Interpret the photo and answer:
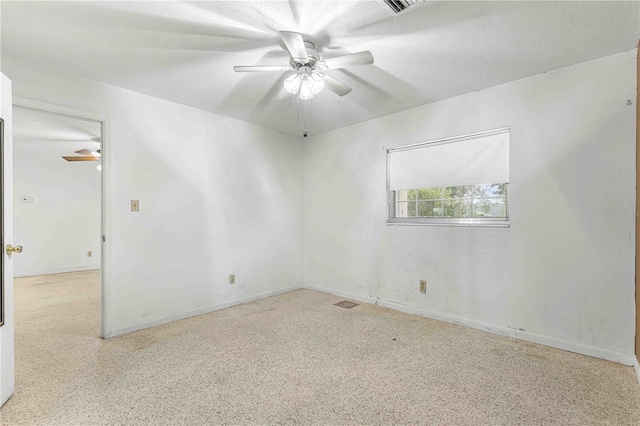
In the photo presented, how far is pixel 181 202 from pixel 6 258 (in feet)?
5.36

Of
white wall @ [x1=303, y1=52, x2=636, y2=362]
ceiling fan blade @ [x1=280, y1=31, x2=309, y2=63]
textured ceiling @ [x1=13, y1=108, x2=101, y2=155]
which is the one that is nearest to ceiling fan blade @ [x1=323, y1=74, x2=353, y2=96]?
ceiling fan blade @ [x1=280, y1=31, x2=309, y2=63]

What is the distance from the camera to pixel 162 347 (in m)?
2.67

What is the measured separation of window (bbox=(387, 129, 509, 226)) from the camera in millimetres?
3033

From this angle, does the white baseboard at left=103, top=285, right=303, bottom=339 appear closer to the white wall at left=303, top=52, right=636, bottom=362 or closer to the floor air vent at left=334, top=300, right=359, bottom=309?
the floor air vent at left=334, top=300, right=359, bottom=309

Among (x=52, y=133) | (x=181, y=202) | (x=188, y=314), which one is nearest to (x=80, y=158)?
(x=52, y=133)

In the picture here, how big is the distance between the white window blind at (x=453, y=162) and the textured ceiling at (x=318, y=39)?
55 centimetres

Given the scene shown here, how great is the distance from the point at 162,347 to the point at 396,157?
3.20 meters

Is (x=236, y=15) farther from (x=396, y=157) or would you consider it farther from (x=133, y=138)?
(x=396, y=157)

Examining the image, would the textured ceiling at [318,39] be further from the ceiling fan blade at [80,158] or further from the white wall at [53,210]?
the white wall at [53,210]

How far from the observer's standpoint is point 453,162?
3297mm

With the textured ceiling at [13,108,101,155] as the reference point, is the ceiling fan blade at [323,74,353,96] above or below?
below

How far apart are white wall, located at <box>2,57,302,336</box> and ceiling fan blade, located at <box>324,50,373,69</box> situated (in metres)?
2.10

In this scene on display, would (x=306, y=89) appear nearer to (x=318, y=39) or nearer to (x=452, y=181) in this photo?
(x=318, y=39)

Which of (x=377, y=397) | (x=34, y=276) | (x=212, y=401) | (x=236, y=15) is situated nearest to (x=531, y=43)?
(x=236, y=15)
